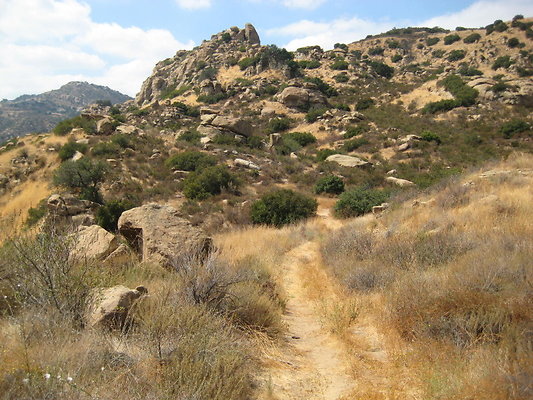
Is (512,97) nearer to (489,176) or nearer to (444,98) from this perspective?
(444,98)

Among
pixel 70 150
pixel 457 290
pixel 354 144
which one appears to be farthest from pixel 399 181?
pixel 70 150

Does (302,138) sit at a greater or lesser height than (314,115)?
lesser

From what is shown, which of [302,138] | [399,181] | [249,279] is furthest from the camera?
[302,138]

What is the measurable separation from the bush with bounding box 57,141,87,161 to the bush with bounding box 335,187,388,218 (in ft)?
46.6

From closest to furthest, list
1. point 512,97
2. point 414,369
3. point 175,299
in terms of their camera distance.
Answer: point 414,369 → point 175,299 → point 512,97

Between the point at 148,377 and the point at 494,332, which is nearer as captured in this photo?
the point at 148,377

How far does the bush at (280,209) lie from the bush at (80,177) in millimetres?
7027

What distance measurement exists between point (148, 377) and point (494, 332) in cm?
368

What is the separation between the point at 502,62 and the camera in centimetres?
4325

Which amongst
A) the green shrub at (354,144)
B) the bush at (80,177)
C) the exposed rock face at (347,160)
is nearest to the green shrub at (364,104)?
the green shrub at (354,144)

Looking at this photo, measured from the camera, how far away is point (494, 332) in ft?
12.4

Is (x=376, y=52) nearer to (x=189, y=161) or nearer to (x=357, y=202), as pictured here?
(x=189, y=161)

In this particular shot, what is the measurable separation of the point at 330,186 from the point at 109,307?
1571 cm

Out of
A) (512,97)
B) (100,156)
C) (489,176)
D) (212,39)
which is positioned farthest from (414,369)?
(212,39)
